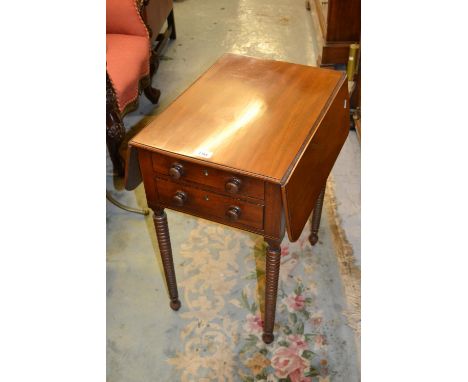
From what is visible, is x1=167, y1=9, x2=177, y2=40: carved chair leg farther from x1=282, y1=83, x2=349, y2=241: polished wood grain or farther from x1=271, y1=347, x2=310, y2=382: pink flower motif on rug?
x1=271, y1=347, x2=310, y2=382: pink flower motif on rug

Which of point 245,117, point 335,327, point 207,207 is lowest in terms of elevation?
point 335,327

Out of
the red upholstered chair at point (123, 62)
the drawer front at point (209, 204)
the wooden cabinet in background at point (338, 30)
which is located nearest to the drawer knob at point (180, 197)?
the drawer front at point (209, 204)

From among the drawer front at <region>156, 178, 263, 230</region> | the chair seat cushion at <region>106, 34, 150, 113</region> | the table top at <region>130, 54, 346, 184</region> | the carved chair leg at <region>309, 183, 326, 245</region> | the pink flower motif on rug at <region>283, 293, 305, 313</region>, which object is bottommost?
the pink flower motif on rug at <region>283, 293, 305, 313</region>

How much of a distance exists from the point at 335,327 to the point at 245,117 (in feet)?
3.22

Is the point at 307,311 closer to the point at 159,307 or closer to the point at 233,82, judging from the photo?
the point at 159,307

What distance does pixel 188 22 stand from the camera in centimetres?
477

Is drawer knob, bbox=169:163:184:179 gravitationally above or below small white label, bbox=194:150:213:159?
below

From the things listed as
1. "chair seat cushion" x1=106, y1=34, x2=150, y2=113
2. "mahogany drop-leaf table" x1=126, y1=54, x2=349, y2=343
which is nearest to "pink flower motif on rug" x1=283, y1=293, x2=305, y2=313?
"mahogany drop-leaf table" x1=126, y1=54, x2=349, y2=343

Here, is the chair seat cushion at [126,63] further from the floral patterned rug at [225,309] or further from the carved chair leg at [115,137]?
the floral patterned rug at [225,309]

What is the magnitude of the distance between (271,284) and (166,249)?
0.43 m

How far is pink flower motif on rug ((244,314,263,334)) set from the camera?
6.03ft

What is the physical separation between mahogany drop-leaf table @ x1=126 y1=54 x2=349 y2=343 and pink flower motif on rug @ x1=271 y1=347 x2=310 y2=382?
0.19 meters

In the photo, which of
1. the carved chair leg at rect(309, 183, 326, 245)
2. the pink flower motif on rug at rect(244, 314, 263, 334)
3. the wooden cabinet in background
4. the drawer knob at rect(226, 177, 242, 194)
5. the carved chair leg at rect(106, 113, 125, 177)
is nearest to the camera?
the drawer knob at rect(226, 177, 242, 194)

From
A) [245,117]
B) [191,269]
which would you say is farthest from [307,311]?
[245,117]
